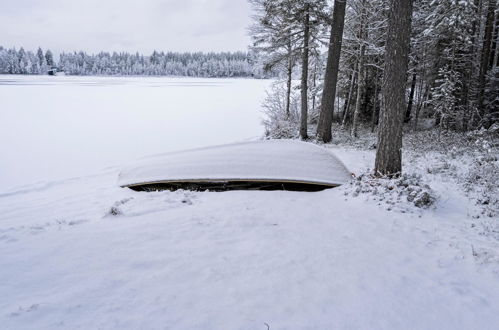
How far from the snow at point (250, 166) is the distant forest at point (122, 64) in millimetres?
107057

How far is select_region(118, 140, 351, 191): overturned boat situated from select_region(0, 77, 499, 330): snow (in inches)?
27.5

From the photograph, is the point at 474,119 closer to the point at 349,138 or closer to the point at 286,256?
the point at 349,138

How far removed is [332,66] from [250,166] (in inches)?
308

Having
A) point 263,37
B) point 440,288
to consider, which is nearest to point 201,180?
point 440,288

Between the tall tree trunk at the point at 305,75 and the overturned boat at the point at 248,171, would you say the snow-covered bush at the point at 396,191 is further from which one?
the tall tree trunk at the point at 305,75

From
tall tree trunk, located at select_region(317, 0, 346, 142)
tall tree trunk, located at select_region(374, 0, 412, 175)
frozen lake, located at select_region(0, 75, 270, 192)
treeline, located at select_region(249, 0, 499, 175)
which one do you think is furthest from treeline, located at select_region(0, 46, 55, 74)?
tall tree trunk, located at select_region(374, 0, 412, 175)

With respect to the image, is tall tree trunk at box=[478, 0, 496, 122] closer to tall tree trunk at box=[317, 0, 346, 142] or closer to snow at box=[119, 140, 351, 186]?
tall tree trunk at box=[317, 0, 346, 142]

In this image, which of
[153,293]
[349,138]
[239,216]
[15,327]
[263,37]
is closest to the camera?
[15,327]

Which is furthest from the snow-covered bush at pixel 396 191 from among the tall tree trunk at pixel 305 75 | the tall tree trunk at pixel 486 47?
the tall tree trunk at pixel 486 47

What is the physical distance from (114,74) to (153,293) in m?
147

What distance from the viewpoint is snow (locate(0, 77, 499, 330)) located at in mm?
3311

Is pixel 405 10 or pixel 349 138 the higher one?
pixel 405 10

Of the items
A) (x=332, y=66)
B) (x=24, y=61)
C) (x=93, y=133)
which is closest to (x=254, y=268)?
(x=332, y=66)

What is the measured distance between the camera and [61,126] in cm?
2097
